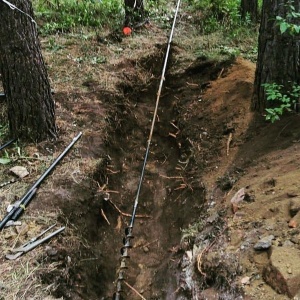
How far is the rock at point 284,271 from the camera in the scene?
2.44 meters

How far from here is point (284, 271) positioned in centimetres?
251

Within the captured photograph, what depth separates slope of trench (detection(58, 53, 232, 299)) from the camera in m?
3.80

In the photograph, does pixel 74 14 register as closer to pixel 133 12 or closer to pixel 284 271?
pixel 133 12

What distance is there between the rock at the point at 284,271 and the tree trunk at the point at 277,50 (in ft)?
6.49

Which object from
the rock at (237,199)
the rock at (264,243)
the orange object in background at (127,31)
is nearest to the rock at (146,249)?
the rock at (237,199)

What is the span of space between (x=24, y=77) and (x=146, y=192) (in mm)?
1985

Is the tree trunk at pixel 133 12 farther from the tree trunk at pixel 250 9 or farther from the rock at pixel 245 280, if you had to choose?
the rock at pixel 245 280

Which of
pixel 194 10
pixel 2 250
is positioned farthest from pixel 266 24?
pixel 194 10

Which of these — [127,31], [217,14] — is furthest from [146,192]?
[217,14]

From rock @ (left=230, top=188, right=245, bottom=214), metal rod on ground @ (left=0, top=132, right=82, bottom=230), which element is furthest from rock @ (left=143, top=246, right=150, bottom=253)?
metal rod on ground @ (left=0, top=132, right=82, bottom=230)

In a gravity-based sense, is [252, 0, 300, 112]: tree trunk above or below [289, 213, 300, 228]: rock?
above

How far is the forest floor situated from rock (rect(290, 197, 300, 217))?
0.22ft

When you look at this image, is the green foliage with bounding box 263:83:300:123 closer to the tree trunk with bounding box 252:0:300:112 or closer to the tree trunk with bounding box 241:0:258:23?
the tree trunk with bounding box 252:0:300:112

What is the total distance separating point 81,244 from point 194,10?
6.45 m
